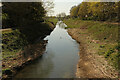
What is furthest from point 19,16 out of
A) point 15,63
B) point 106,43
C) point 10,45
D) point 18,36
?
point 106,43

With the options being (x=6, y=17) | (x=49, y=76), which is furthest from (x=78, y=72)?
(x=6, y=17)

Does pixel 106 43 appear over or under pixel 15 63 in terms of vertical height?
over

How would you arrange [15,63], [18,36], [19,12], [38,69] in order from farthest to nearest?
[19,12], [18,36], [38,69], [15,63]

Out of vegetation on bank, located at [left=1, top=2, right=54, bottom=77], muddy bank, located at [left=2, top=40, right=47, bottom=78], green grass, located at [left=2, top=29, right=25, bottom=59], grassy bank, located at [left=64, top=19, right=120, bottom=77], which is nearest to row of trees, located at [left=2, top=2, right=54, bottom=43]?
vegetation on bank, located at [left=1, top=2, right=54, bottom=77]

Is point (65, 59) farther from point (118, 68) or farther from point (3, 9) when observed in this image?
point (3, 9)

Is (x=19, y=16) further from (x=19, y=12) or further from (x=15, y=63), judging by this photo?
(x=15, y=63)

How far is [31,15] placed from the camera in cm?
2456

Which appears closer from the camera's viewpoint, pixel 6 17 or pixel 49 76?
pixel 49 76

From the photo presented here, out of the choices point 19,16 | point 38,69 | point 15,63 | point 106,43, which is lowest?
point 38,69

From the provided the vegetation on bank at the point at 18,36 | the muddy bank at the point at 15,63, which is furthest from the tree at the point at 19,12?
the muddy bank at the point at 15,63

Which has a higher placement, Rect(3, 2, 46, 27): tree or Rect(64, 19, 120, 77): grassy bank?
Rect(3, 2, 46, 27): tree

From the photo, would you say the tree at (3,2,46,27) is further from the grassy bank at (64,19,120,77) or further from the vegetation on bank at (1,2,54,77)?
the grassy bank at (64,19,120,77)

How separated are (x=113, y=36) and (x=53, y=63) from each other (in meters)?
13.7

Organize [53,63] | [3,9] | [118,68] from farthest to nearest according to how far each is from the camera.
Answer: [3,9]
[53,63]
[118,68]
